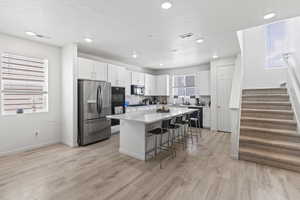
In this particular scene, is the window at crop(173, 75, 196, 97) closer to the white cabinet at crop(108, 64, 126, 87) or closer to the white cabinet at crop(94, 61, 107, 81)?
the white cabinet at crop(108, 64, 126, 87)

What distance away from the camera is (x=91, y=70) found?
4090 mm

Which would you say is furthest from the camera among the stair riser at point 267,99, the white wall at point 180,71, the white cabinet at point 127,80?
the white wall at point 180,71

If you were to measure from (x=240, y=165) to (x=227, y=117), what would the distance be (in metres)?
2.68

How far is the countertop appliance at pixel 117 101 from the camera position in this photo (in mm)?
4707

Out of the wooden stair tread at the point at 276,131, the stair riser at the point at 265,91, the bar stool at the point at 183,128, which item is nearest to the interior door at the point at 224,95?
the stair riser at the point at 265,91

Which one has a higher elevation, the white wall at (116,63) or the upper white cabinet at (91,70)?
the white wall at (116,63)

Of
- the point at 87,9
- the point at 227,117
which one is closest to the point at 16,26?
the point at 87,9

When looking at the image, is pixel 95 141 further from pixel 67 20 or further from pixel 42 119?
pixel 67 20

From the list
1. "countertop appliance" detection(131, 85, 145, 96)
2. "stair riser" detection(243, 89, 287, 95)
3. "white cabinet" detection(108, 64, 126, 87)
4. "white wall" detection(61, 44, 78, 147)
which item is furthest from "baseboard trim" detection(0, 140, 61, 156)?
"stair riser" detection(243, 89, 287, 95)

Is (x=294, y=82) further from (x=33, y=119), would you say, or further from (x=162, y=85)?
(x=33, y=119)

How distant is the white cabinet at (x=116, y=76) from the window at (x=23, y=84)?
1733 mm

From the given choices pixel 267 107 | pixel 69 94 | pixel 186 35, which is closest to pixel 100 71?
pixel 69 94

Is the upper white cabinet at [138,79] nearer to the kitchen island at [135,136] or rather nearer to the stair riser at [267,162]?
the kitchen island at [135,136]

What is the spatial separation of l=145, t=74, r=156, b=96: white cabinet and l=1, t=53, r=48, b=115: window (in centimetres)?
380
